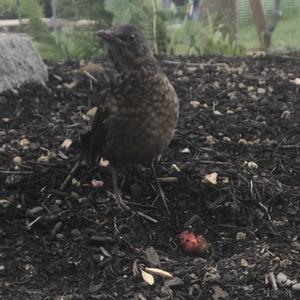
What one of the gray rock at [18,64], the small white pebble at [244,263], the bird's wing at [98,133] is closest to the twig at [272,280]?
the small white pebble at [244,263]

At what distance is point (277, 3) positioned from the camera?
6227 millimetres

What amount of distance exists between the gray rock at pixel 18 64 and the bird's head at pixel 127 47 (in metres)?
1.65

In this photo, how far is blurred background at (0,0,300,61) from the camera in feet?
20.6

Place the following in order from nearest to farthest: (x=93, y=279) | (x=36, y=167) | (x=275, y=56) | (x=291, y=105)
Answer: (x=93, y=279) → (x=36, y=167) → (x=291, y=105) → (x=275, y=56)

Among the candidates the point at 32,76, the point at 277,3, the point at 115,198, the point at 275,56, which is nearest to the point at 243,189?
the point at 115,198

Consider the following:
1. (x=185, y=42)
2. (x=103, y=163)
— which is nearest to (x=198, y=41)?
(x=185, y=42)

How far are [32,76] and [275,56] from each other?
8.11ft

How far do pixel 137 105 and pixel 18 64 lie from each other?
6.27 feet

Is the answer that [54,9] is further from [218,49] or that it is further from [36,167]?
[36,167]

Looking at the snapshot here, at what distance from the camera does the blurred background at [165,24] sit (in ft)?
20.6

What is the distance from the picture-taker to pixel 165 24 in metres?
6.46

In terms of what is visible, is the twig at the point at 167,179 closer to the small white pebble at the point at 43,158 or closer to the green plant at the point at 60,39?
the small white pebble at the point at 43,158

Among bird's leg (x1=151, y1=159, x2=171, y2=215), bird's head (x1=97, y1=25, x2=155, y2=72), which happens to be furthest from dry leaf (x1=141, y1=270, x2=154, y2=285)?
bird's head (x1=97, y1=25, x2=155, y2=72)

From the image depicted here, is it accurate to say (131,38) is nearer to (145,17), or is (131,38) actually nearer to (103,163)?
(103,163)
